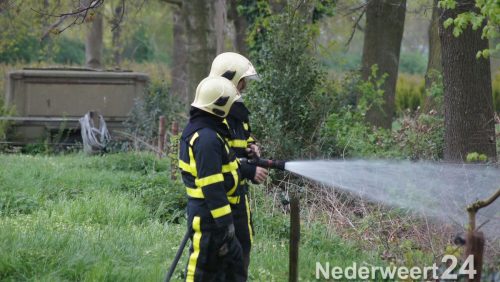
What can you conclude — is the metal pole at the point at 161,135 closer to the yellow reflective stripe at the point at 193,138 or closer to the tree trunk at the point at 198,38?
the tree trunk at the point at 198,38

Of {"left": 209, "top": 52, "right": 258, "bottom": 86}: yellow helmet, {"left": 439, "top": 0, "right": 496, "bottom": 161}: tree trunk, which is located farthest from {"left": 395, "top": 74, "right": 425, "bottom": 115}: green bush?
{"left": 209, "top": 52, "right": 258, "bottom": 86}: yellow helmet

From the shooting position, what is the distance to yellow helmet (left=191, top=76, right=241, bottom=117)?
559 centimetres

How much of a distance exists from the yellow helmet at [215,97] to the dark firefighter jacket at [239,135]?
30cm

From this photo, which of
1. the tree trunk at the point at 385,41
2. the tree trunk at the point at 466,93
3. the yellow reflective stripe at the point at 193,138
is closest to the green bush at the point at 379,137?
the tree trunk at the point at 466,93

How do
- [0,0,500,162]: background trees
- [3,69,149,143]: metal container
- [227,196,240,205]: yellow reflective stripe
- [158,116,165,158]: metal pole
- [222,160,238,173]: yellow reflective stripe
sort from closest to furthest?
[222,160,238,173]: yellow reflective stripe, [227,196,240,205]: yellow reflective stripe, [0,0,500,162]: background trees, [158,116,165,158]: metal pole, [3,69,149,143]: metal container

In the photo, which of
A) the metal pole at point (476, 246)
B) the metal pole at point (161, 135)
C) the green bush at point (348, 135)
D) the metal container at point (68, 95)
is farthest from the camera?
the metal container at point (68, 95)

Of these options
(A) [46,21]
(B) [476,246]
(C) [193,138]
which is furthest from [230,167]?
(A) [46,21]

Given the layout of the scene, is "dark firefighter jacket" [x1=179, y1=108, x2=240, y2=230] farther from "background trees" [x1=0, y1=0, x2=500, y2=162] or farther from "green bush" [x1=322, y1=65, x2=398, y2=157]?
"green bush" [x1=322, y1=65, x2=398, y2=157]

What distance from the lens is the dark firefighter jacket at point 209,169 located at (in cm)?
535

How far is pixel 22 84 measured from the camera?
19266 mm

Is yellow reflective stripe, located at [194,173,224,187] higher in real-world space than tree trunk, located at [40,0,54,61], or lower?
lower

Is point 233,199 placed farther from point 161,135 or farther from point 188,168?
point 161,135

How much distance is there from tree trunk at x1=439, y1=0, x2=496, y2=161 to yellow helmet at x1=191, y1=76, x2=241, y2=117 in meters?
5.47

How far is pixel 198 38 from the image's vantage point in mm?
18031
